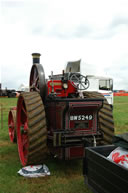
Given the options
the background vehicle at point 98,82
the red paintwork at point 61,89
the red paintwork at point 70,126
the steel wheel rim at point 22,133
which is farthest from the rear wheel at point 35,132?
the background vehicle at point 98,82

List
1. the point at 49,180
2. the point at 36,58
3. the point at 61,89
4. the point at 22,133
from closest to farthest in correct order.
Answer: the point at 49,180, the point at 22,133, the point at 61,89, the point at 36,58

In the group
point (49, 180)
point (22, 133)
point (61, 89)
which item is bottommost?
point (49, 180)

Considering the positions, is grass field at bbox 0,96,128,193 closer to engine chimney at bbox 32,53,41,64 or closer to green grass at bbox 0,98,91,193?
green grass at bbox 0,98,91,193

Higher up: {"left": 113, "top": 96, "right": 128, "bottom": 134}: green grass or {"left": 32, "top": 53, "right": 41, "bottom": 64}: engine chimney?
{"left": 32, "top": 53, "right": 41, "bottom": 64}: engine chimney

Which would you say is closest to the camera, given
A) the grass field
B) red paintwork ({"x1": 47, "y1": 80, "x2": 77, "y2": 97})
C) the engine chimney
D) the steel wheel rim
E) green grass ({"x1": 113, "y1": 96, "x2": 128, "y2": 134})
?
the grass field

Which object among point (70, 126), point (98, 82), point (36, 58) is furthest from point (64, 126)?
point (98, 82)

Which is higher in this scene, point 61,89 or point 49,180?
point 61,89

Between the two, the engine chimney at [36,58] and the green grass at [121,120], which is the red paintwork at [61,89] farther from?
the engine chimney at [36,58]

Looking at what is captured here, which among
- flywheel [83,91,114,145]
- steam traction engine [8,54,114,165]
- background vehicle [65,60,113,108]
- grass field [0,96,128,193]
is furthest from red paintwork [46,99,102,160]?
background vehicle [65,60,113,108]

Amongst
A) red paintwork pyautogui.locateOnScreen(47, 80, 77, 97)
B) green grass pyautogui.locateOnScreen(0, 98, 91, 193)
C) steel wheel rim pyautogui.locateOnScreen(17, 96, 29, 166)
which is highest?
red paintwork pyautogui.locateOnScreen(47, 80, 77, 97)

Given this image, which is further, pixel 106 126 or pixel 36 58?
pixel 36 58

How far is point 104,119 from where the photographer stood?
3.98 m

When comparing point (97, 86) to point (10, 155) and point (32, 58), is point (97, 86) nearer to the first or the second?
point (32, 58)

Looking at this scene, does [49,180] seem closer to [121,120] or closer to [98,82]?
[121,120]
